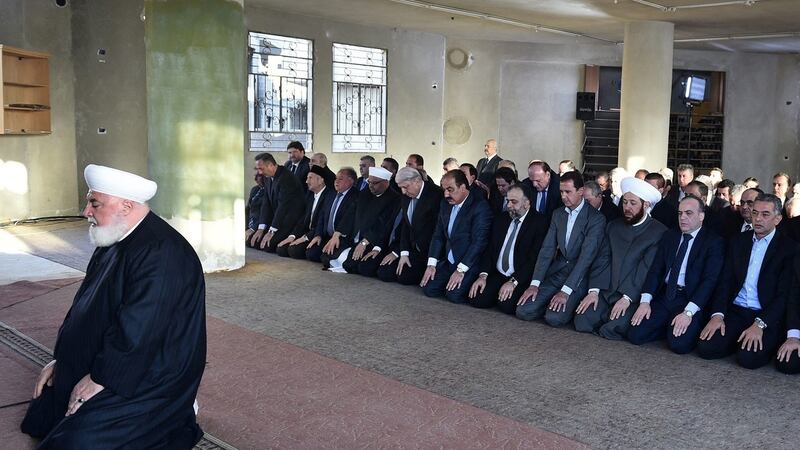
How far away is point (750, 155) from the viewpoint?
54.9 feet

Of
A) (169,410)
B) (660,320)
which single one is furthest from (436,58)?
(169,410)

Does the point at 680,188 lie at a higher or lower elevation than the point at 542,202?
higher

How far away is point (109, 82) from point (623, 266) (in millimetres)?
8697

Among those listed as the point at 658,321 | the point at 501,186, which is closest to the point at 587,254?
the point at 658,321

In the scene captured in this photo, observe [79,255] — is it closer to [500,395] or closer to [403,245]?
[403,245]

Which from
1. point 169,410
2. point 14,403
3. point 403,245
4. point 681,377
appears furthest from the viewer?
point 403,245

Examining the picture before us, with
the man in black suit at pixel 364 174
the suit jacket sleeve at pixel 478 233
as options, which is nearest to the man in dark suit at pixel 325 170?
the man in black suit at pixel 364 174

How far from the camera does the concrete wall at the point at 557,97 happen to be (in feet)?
51.5

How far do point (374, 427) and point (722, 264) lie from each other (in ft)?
8.92

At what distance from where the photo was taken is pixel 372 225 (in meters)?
7.68

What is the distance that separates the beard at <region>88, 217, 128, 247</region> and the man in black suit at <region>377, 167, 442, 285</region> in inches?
163

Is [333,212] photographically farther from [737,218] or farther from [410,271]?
[737,218]

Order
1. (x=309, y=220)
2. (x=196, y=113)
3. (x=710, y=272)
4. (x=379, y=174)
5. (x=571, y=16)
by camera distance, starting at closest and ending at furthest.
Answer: (x=710, y=272), (x=196, y=113), (x=379, y=174), (x=309, y=220), (x=571, y=16)

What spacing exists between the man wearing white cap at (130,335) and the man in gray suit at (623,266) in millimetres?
3116
